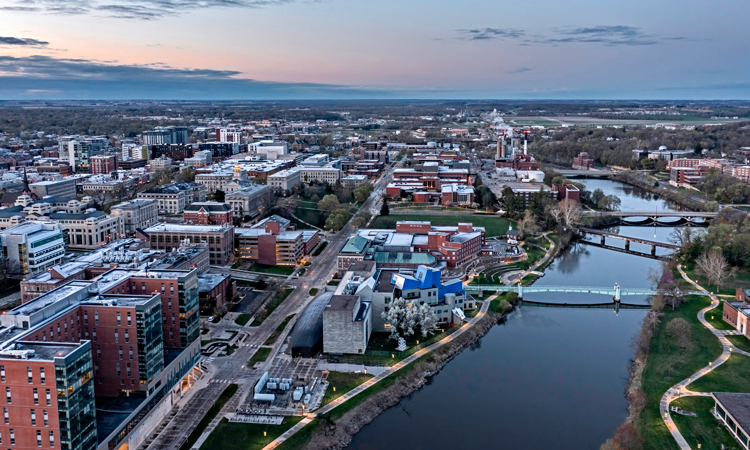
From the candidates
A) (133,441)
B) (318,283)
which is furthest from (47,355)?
(318,283)

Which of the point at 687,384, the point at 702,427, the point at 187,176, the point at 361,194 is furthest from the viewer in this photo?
the point at 187,176

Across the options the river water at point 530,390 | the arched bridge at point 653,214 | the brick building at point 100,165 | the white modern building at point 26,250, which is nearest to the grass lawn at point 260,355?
the river water at point 530,390

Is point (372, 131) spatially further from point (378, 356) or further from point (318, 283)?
point (378, 356)

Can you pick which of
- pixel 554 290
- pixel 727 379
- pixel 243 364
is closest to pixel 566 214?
pixel 554 290

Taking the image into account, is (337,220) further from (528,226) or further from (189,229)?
(528,226)

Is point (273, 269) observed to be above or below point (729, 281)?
below

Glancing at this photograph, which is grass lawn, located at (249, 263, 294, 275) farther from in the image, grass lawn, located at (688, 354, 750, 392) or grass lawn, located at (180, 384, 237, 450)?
grass lawn, located at (688, 354, 750, 392)
